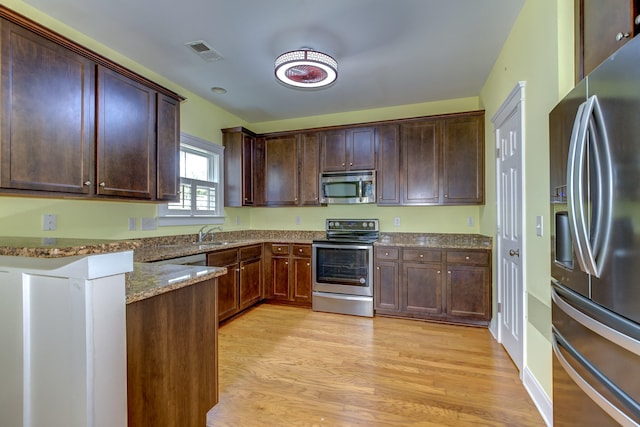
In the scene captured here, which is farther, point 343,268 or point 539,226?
point 343,268

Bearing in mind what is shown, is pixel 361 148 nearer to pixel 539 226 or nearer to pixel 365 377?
pixel 539 226

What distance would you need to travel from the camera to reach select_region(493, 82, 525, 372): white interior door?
2246 mm

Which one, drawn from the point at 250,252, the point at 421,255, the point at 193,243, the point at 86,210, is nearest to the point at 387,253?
the point at 421,255

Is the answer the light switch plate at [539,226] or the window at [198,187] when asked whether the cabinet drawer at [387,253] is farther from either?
the window at [198,187]

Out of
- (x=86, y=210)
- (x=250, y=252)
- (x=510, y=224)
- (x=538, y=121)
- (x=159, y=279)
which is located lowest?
(x=250, y=252)

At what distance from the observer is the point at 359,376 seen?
2.28 meters

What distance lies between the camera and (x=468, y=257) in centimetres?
331

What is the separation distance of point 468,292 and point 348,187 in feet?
6.26

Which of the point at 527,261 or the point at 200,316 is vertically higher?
the point at 527,261

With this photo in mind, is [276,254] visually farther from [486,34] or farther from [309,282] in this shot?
[486,34]

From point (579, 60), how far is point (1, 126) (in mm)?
3104

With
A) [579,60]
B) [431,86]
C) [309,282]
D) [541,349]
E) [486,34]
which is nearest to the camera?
[579,60]

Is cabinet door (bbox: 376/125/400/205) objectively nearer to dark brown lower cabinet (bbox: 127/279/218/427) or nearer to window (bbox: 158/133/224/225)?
window (bbox: 158/133/224/225)

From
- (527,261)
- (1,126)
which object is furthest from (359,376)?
(1,126)
